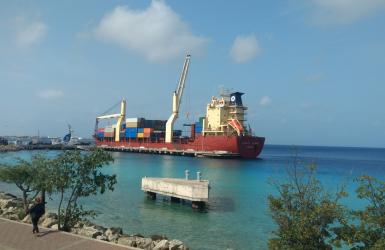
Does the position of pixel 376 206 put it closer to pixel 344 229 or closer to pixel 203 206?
pixel 344 229

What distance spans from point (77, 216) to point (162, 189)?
427 inches

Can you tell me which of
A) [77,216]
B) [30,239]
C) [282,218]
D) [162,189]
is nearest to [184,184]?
[162,189]

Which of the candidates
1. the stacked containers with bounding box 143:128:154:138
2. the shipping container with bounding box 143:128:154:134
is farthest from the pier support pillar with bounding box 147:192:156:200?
the shipping container with bounding box 143:128:154:134

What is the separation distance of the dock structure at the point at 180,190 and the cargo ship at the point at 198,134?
43.3 m

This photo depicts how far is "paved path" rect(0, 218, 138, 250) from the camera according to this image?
9.85m

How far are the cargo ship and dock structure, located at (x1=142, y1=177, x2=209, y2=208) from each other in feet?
142

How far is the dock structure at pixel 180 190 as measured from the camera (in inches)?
846

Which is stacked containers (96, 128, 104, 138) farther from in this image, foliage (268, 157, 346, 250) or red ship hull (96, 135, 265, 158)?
foliage (268, 157, 346, 250)

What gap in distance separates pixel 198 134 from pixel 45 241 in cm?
6791

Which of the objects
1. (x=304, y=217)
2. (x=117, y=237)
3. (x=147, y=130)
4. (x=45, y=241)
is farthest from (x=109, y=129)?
(x=304, y=217)

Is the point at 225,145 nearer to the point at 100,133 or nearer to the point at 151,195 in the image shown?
the point at 151,195

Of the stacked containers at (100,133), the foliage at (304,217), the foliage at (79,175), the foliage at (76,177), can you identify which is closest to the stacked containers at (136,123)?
the stacked containers at (100,133)

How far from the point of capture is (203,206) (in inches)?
853

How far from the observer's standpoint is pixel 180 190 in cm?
2277
